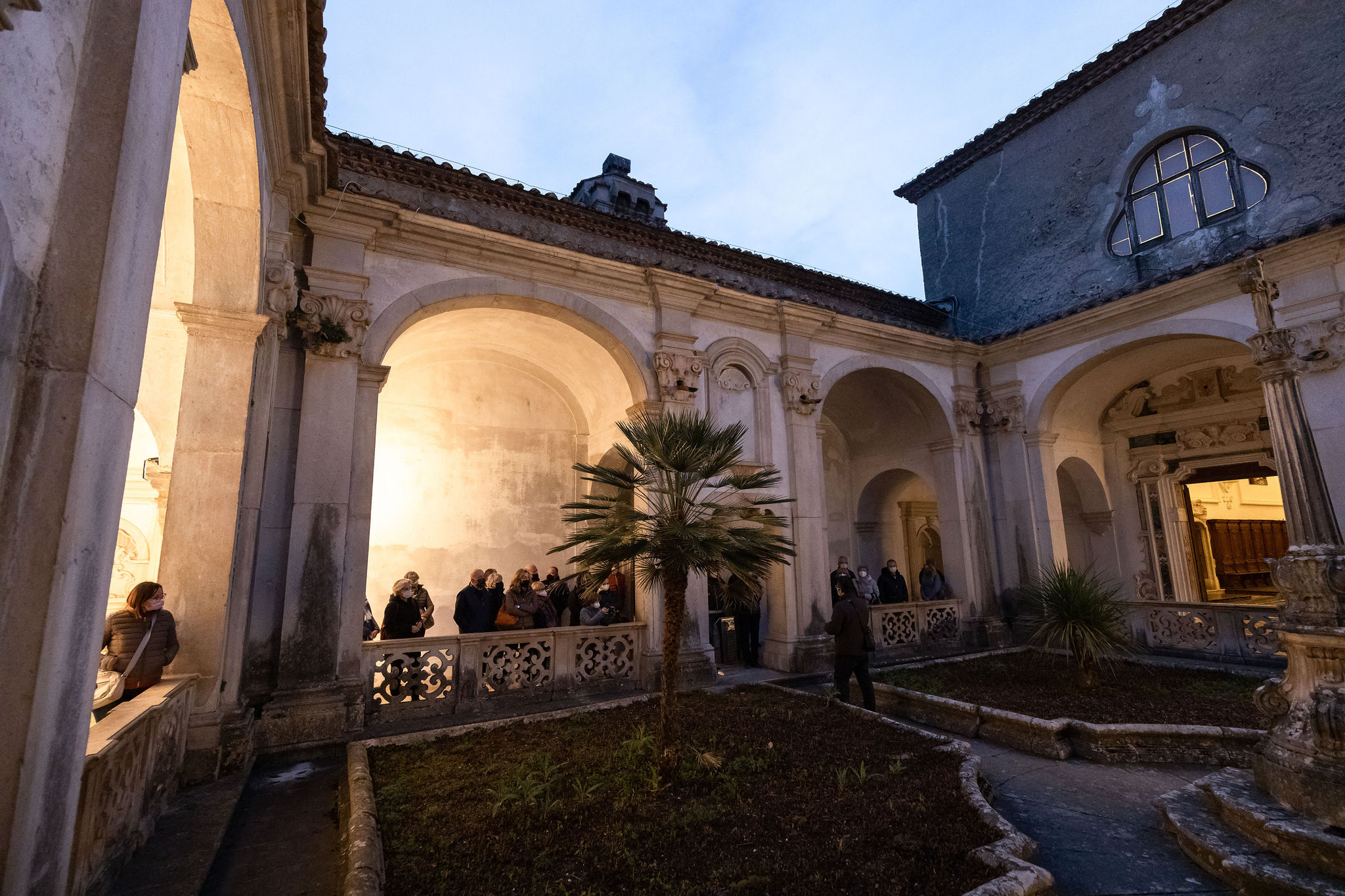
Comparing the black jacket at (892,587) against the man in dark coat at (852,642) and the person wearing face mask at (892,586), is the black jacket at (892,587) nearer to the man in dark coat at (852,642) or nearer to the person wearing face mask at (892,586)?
the person wearing face mask at (892,586)

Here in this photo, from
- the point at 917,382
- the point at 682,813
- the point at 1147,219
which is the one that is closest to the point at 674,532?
the point at 682,813

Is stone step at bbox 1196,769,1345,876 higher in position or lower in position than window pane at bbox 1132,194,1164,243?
lower

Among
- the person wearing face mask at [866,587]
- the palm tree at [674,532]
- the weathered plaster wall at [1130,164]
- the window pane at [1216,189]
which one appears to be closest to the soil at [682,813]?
the palm tree at [674,532]

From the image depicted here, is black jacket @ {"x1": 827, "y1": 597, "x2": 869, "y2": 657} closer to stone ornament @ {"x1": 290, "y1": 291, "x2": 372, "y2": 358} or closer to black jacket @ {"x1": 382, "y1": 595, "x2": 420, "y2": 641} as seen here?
black jacket @ {"x1": 382, "y1": 595, "x2": 420, "y2": 641}

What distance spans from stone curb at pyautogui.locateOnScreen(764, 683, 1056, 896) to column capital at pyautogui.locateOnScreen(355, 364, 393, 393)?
22.3 ft

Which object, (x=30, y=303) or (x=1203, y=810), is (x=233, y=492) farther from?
(x=1203, y=810)

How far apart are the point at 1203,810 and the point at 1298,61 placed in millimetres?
Result: 13710

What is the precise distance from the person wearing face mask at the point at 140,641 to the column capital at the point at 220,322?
2.11 m

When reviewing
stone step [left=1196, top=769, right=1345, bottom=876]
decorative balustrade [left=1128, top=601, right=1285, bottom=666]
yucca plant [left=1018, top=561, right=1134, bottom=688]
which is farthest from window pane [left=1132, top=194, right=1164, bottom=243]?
stone step [left=1196, top=769, right=1345, bottom=876]

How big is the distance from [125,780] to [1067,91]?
19048 mm

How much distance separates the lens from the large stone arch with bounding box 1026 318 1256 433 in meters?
9.60

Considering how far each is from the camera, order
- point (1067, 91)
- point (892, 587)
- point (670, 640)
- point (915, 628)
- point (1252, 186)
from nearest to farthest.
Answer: point (670, 640) < point (915, 628) < point (1252, 186) < point (892, 587) < point (1067, 91)

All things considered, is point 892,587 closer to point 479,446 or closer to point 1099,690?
point 1099,690

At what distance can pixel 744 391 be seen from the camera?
32.7ft
